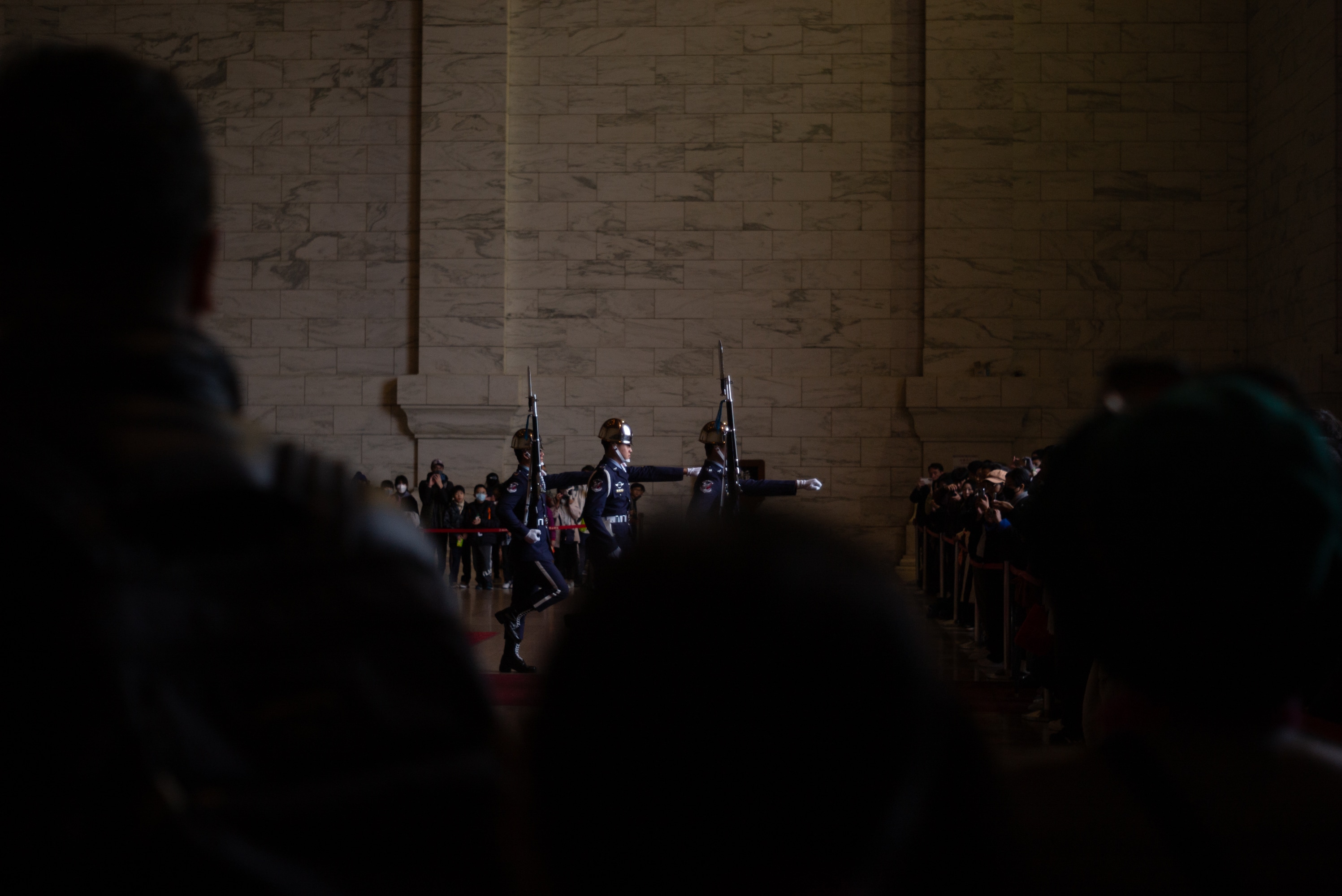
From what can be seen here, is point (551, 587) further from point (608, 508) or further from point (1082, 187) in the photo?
point (1082, 187)

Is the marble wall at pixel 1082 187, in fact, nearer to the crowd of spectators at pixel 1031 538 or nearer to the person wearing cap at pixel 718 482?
the crowd of spectators at pixel 1031 538

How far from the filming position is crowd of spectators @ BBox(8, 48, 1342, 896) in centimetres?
55

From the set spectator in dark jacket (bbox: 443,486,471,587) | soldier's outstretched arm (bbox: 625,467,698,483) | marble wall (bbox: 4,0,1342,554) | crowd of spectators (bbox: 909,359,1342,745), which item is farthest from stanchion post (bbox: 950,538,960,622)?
spectator in dark jacket (bbox: 443,486,471,587)

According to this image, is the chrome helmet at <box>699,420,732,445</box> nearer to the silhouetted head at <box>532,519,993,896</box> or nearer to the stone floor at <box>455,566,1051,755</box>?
the stone floor at <box>455,566,1051,755</box>

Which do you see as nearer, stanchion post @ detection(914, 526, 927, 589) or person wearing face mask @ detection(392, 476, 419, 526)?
stanchion post @ detection(914, 526, 927, 589)

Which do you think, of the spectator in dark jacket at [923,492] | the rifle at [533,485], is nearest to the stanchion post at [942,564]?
the spectator in dark jacket at [923,492]

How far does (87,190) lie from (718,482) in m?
9.08

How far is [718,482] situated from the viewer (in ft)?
32.3

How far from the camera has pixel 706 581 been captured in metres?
0.55

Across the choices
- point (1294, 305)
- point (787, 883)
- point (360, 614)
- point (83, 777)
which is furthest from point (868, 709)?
point (1294, 305)

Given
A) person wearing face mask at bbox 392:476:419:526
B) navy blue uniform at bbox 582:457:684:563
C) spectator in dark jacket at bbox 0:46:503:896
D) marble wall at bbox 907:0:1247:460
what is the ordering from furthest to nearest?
marble wall at bbox 907:0:1247:460 < person wearing face mask at bbox 392:476:419:526 < navy blue uniform at bbox 582:457:684:563 < spectator in dark jacket at bbox 0:46:503:896

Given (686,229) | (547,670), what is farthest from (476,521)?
(547,670)

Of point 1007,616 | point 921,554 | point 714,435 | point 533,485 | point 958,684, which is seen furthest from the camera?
point 921,554

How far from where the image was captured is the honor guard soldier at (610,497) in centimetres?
888
